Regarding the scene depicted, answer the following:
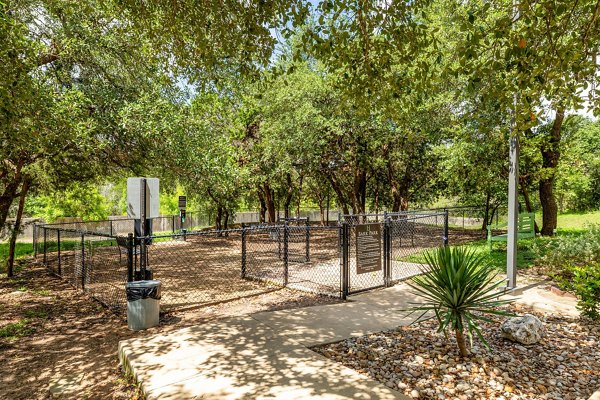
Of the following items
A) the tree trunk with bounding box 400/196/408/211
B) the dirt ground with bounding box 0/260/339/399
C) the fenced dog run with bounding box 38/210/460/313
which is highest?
the tree trunk with bounding box 400/196/408/211

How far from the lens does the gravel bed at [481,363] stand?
3.56 m

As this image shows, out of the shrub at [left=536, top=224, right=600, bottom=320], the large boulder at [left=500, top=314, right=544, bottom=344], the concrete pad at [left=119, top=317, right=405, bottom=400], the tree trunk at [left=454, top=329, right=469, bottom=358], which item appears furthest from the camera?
the shrub at [left=536, top=224, right=600, bottom=320]

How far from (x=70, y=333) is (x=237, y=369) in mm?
3710

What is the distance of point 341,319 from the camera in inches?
228

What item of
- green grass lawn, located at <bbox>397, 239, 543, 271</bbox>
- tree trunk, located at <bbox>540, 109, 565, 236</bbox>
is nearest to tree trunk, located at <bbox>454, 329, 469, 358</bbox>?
green grass lawn, located at <bbox>397, 239, 543, 271</bbox>

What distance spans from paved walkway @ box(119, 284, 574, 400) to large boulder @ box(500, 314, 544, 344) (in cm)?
135

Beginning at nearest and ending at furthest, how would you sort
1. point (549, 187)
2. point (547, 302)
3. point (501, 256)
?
1. point (547, 302)
2. point (501, 256)
3. point (549, 187)

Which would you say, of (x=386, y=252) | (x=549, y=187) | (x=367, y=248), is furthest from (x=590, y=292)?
(x=549, y=187)

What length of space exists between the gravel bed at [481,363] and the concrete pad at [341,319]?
29 centimetres

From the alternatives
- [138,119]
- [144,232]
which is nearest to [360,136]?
[138,119]

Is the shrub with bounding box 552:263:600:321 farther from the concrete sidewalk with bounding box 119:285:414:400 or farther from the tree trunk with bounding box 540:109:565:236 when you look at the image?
the tree trunk with bounding box 540:109:565:236

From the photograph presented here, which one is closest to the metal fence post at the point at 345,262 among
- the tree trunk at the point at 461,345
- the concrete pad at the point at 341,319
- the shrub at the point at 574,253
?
the concrete pad at the point at 341,319

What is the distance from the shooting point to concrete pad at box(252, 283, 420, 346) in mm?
5145

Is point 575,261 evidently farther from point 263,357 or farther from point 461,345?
point 263,357
